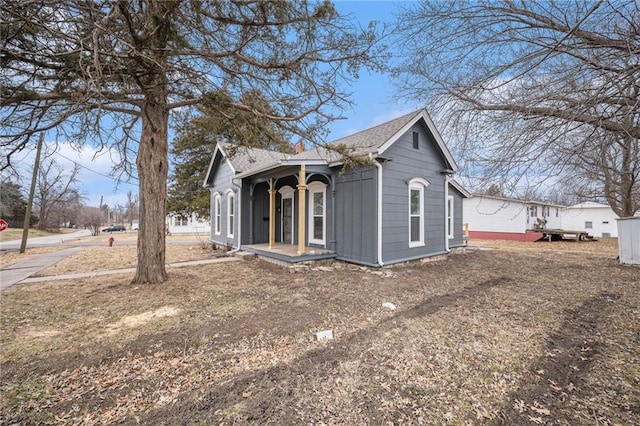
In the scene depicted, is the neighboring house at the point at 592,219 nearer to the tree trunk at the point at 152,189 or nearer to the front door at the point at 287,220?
the front door at the point at 287,220

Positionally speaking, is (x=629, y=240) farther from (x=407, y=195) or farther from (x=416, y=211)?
(x=407, y=195)

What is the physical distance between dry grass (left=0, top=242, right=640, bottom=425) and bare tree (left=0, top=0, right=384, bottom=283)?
2444 mm

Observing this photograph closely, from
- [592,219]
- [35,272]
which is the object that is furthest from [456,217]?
[592,219]

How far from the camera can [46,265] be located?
8.91 metres

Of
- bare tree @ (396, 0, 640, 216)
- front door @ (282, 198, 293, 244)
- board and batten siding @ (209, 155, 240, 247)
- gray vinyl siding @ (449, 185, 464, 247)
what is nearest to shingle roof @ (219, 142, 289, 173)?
board and batten siding @ (209, 155, 240, 247)

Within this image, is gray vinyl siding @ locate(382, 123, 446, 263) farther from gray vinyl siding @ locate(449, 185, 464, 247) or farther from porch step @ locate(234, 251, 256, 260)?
porch step @ locate(234, 251, 256, 260)

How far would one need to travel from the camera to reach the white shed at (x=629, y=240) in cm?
917

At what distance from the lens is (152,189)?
6.02 meters

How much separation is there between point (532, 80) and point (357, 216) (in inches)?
207

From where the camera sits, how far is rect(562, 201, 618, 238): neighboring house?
85.5 ft

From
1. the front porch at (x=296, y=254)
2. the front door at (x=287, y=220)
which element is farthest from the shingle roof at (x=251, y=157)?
the front porch at (x=296, y=254)

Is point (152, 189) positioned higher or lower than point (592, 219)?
higher

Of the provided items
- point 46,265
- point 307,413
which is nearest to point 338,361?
point 307,413

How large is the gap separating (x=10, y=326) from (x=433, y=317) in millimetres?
6277
